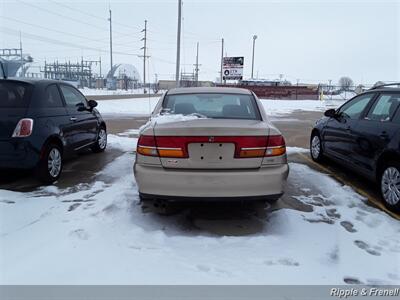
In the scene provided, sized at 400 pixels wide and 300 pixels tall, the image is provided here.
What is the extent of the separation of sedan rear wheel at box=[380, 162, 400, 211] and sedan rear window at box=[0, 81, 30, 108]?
5.14 metres

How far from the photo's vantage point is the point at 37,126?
532 cm

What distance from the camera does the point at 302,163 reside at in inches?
294

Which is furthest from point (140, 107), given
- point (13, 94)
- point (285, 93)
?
point (285, 93)

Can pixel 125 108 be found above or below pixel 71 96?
below

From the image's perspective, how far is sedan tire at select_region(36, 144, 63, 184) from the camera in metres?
5.39

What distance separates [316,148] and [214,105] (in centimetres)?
347

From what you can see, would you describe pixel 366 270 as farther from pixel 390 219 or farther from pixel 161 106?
pixel 161 106

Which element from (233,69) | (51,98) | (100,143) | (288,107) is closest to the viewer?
(51,98)

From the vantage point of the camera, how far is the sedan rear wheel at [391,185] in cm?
456

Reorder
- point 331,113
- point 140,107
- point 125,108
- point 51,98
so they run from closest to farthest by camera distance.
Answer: point 51,98
point 331,113
point 125,108
point 140,107

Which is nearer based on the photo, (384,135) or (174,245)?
(174,245)

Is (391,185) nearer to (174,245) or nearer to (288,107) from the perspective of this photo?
(174,245)

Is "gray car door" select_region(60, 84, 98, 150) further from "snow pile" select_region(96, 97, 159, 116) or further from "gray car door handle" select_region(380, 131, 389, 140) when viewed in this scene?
"snow pile" select_region(96, 97, 159, 116)
